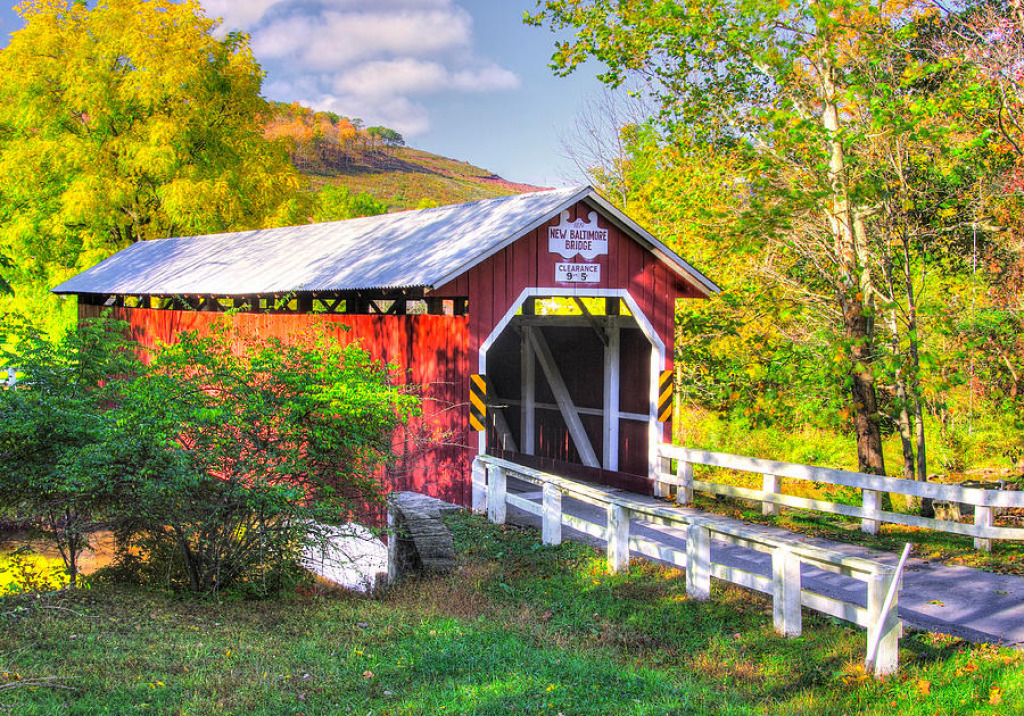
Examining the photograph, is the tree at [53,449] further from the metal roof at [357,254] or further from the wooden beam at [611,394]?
the wooden beam at [611,394]

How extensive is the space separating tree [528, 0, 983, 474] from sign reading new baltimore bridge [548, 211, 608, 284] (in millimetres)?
2204

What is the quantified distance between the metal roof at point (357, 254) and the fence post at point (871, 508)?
3.69 metres

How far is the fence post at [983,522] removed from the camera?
8.76 m

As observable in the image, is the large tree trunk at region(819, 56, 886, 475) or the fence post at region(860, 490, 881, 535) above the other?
the large tree trunk at region(819, 56, 886, 475)

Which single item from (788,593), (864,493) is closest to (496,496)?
(864,493)

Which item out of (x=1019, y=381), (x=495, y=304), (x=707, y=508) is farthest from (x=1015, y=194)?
(x=495, y=304)

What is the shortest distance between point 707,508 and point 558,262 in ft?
12.0

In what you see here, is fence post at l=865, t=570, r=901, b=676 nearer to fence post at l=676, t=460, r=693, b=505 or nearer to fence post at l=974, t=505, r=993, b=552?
fence post at l=974, t=505, r=993, b=552

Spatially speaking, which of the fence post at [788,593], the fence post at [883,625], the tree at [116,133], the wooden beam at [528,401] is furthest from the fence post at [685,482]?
the tree at [116,133]

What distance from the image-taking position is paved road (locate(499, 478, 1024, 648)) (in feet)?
21.5

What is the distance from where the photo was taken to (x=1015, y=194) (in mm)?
11438

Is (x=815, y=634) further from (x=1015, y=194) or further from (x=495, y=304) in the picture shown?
(x=1015, y=194)

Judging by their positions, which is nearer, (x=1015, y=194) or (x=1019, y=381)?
(x=1015, y=194)

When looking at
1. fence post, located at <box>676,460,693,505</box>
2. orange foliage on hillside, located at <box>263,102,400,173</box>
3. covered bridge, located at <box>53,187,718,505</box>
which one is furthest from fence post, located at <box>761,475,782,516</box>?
orange foliage on hillside, located at <box>263,102,400,173</box>
